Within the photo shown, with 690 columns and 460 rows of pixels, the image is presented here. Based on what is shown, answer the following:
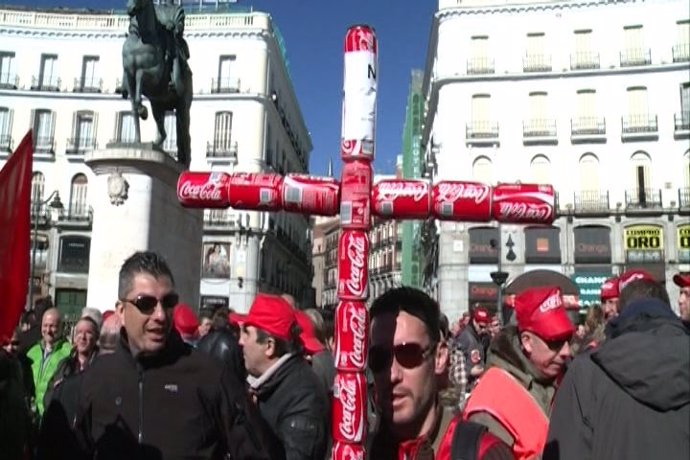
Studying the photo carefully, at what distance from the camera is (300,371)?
12.3 ft

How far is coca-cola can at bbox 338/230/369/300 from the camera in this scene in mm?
2396

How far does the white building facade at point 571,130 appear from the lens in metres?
33.7

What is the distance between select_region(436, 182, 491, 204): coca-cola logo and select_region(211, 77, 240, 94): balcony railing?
1555 inches

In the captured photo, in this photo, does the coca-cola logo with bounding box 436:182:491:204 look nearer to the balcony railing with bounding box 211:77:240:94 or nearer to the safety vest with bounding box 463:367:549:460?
the safety vest with bounding box 463:367:549:460

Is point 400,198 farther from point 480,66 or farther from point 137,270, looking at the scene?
point 480,66

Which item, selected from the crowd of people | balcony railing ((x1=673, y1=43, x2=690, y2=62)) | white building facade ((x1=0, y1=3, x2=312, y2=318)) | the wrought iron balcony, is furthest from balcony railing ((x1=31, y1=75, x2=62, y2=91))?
the crowd of people

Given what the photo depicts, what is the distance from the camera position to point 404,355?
2.13 m

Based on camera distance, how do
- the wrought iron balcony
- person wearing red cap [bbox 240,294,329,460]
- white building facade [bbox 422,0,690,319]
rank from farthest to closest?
the wrought iron balcony < white building facade [bbox 422,0,690,319] < person wearing red cap [bbox 240,294,329,460]

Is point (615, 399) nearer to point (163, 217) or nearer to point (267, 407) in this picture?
point (267, 407)

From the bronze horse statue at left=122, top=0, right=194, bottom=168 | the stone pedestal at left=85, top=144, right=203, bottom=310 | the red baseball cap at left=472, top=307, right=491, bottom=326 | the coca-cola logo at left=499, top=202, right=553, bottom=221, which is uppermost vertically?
the bronze horse statue at left=122, top=0, right=194, bottom=168

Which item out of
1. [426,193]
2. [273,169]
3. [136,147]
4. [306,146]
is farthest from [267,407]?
[306,146]

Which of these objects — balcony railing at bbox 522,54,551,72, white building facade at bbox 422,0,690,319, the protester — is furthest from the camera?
balcony railing at bbox 522,54,551,72

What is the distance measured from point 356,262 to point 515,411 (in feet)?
3.58

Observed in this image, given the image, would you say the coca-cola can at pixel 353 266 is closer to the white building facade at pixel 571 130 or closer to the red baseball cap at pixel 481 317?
the red baseball cap at pixel 481 317
